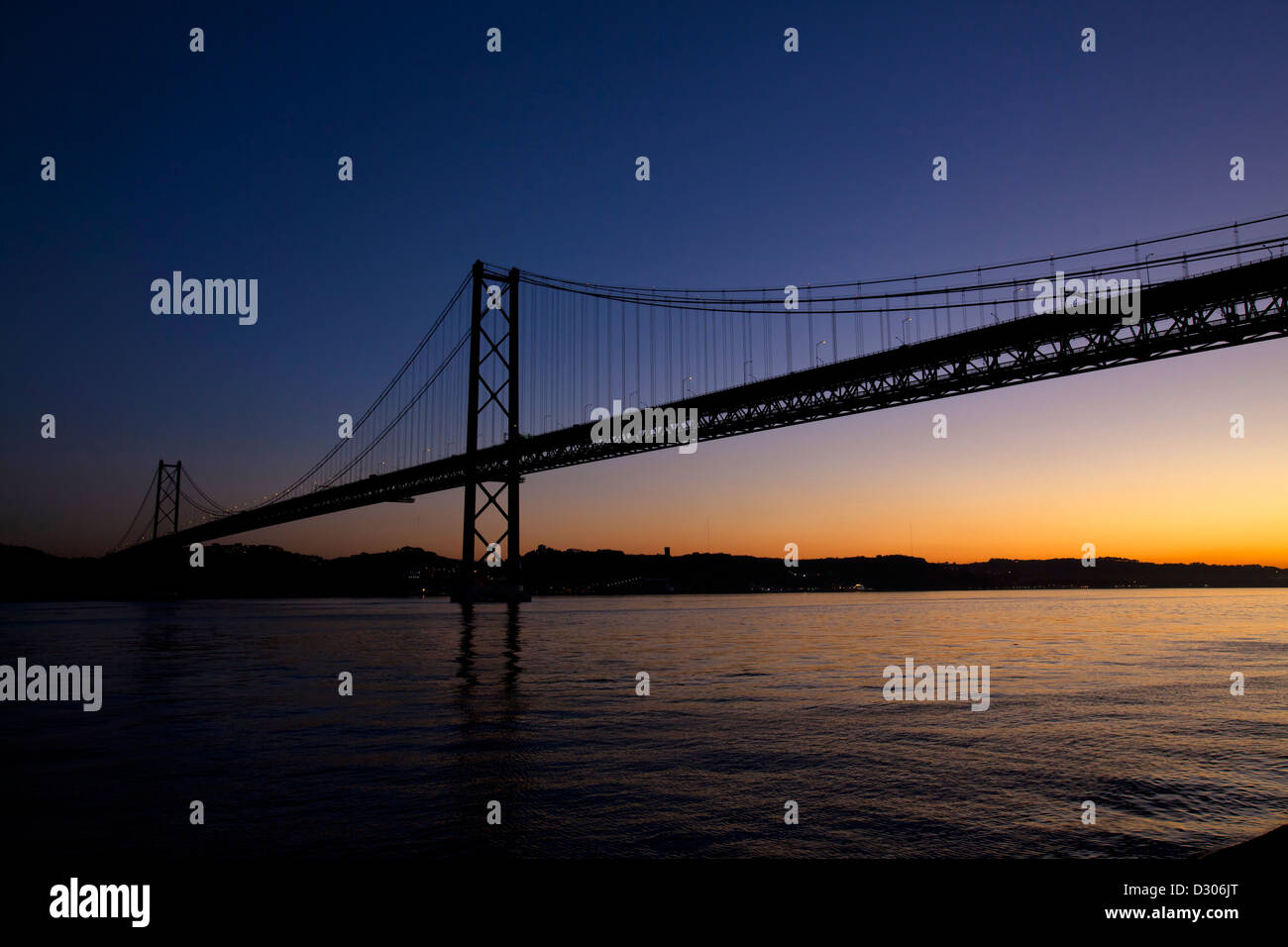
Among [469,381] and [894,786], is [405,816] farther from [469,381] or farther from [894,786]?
[469,381]

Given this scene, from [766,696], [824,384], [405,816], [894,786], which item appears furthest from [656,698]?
[824,384]

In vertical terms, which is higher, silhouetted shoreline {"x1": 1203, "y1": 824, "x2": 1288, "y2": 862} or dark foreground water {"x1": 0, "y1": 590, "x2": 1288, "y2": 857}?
silhouetted shoreline {"x1": 1203, "y1": 824, "x2": 1288, "y2": 862}

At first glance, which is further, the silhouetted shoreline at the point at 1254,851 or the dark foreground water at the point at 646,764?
the dark foreground water at the point at 646,764

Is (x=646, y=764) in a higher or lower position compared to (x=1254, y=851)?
lower

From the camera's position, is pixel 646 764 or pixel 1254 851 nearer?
pixel 1254 851

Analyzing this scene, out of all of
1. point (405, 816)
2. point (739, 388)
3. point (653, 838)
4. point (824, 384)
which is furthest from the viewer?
point (739, 388)

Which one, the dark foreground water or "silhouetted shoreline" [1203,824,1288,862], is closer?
"silhouetted shoreline" [1203,824,1288,862]

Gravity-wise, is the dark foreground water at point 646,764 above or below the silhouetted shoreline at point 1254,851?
below
